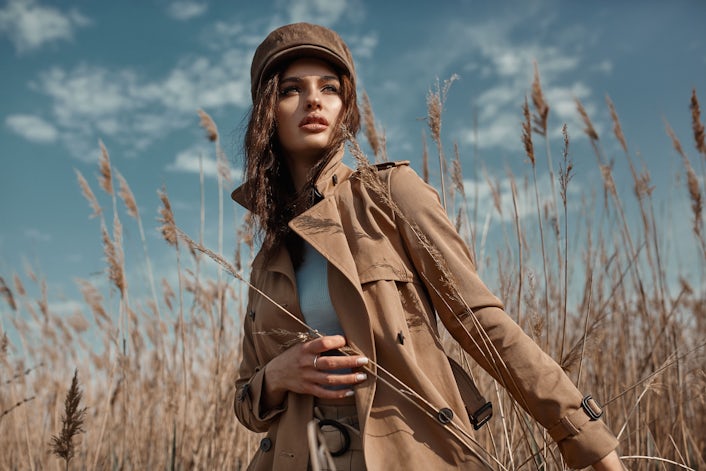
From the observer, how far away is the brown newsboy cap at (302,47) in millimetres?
1701

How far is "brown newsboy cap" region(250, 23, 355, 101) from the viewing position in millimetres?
1701

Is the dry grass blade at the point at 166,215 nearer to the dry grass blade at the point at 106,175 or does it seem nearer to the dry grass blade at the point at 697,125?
the dry grass blade at the point at 106,175

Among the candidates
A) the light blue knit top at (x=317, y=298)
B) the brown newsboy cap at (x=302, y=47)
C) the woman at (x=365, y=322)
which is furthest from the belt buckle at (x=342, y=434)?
the brown newsboy cap at (x=302, y=47)

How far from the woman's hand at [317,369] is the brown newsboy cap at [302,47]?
2.74 feet

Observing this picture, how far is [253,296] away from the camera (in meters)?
1.79

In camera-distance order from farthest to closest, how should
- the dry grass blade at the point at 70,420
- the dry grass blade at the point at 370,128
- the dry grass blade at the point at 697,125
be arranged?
the dry grass blade at the point at 697,125 < the dry grass blade at the point at 370,128 < the dry grass blade at the point at 70,420

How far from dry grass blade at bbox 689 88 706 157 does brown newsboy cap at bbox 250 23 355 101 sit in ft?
5.93

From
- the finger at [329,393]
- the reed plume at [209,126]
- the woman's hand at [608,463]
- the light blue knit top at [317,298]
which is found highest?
the reed plume at [209,126]

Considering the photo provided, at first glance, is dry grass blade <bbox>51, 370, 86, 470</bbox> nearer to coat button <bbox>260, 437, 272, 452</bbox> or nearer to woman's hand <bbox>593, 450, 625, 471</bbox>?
coat button <bbox>260, 437, 272, 452</bbox>

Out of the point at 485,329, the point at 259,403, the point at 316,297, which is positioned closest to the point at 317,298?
the point at 316,297

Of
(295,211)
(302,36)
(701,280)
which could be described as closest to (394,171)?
(295,211)

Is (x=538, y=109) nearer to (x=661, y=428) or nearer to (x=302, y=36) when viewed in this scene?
(x=302, y=36)

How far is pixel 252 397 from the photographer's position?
156 cm

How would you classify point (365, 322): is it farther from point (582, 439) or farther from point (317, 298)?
point (582, 439)
